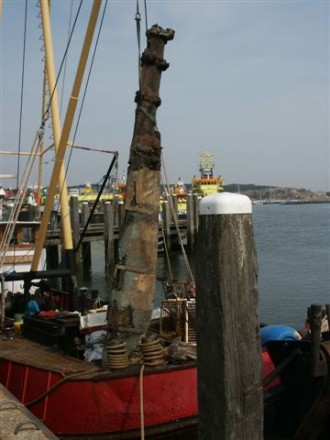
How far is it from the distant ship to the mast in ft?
193

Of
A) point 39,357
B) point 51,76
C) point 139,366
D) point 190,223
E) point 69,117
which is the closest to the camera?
point 139,366

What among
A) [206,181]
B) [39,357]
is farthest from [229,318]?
[206,181]

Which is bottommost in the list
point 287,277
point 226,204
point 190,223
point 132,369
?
point 287,277

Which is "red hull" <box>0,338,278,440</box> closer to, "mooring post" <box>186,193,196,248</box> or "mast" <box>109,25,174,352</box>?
"mast" <box>109,25,174,352</box>

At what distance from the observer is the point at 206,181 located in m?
73.5

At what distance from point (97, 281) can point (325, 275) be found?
13967mm

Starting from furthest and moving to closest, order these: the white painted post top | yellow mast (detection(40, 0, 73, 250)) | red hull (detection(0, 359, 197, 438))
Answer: yellow mast (detection(40, 0, 73, 250)), red hull (detection(0, 359, 197, 438)), the white painted post top

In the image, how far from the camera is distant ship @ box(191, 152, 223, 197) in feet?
233

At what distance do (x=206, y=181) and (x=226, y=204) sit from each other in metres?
A: 70.5

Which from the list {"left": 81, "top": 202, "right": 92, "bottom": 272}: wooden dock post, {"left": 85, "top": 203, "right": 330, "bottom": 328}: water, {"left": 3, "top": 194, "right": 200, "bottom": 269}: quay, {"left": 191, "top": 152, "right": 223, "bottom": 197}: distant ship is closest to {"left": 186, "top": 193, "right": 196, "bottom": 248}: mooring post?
{"left": 3, "top": 194, "right": 200, "bottom": 269}: quay

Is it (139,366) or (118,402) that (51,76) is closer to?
(139,366)

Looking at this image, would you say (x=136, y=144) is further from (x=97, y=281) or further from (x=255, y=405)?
(x=97, y=281)

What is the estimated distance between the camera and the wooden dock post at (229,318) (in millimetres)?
3371

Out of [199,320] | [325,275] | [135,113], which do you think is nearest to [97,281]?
[325,275]
